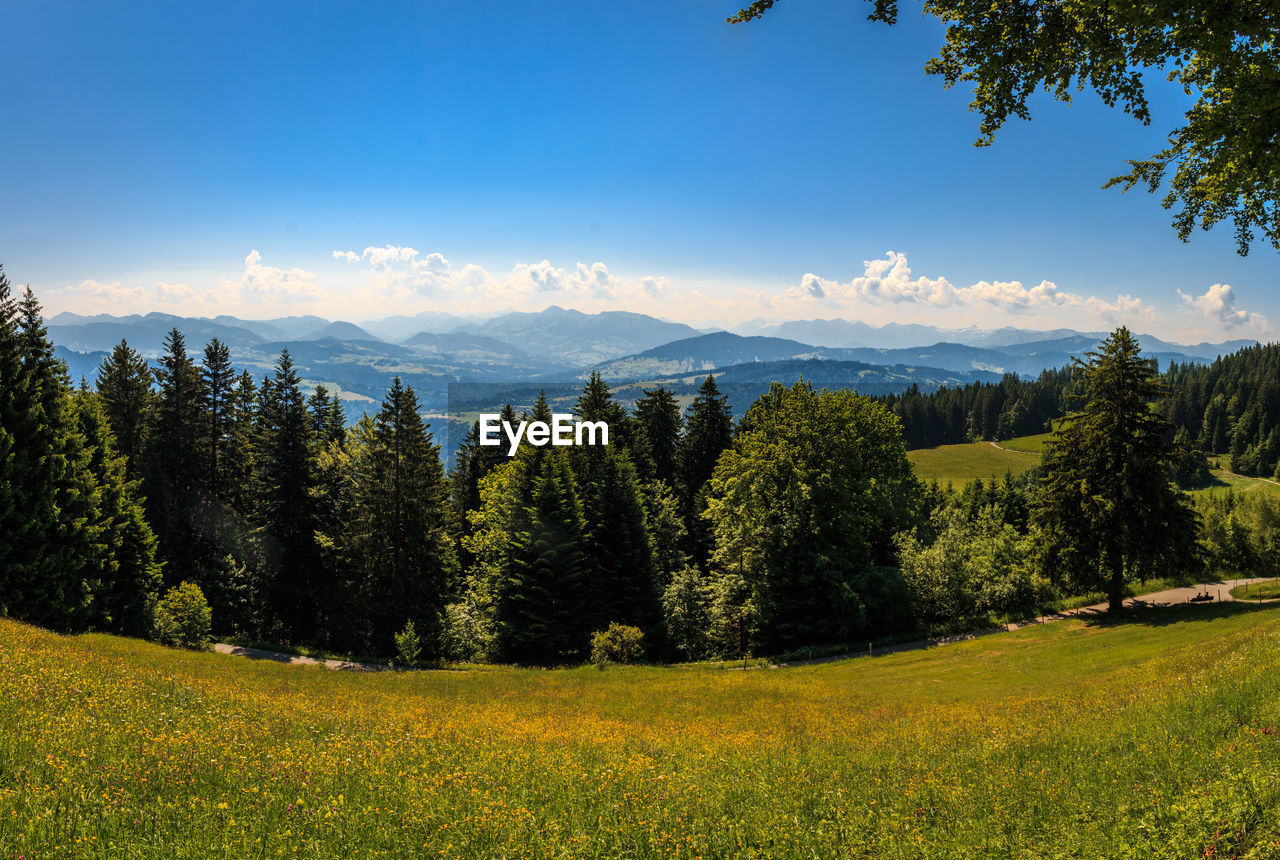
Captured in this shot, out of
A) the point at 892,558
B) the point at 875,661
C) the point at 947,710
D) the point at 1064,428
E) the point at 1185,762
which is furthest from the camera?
the point at 892,558

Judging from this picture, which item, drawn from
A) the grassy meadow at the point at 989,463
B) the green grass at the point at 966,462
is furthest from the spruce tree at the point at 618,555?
the green grass at the point at 966,462

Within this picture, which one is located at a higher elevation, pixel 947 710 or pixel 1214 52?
pixel 1214 52

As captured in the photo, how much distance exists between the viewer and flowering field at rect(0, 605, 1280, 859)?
6652 millimetres

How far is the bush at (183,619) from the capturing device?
96.0 ft

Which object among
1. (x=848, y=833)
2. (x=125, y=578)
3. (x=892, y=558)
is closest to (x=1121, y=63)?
(x=848, y=833)

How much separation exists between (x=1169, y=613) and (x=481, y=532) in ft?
130

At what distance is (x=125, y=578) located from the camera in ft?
103

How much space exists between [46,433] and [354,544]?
1545cm

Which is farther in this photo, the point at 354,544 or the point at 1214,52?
the point at 354,544

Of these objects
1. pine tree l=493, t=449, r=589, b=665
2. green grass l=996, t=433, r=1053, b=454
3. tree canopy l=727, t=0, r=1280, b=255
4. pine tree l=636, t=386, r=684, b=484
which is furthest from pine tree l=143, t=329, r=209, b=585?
green grass l=996, t=433, r=1053, b=454

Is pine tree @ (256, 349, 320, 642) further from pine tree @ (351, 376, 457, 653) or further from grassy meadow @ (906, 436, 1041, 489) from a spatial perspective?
grassy meadow @ (906, 436, 1041, 489)

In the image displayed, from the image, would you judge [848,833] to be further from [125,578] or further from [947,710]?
[125,578]

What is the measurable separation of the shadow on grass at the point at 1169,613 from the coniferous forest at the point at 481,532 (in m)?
1.56

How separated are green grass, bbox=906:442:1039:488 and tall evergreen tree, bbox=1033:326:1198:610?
326ft
